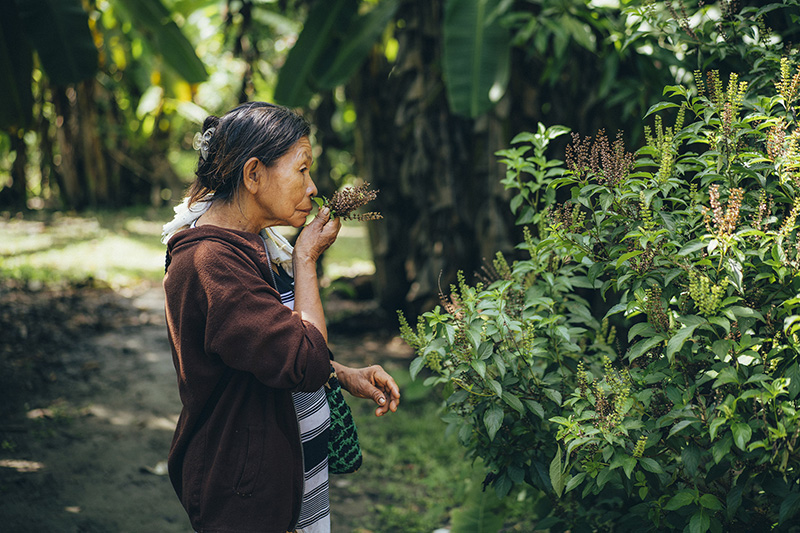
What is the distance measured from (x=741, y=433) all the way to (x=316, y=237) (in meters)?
1.13

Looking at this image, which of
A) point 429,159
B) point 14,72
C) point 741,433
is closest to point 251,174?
point 741,433

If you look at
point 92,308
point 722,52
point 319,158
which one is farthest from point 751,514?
point 92,308

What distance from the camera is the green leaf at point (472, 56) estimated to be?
156 inches

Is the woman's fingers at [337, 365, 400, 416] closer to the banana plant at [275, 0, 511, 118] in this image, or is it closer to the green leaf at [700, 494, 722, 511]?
the green leaf at [700, 494, 722, 511]

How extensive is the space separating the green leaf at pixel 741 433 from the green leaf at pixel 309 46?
12.5 feet

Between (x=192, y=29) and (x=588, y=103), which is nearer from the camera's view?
(x=588, y=103)

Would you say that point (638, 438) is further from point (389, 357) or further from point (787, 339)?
point (389, 357)

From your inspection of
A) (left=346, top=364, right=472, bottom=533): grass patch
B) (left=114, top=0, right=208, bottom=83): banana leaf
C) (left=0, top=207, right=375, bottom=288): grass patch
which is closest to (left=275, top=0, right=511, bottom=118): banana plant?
(left=114, top=0, right=208, bottom=83): banana leaf

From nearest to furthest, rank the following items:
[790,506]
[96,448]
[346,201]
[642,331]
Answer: [790,506]
[642,331]
[346,201]
[96,448]

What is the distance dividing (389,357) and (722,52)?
403 cm

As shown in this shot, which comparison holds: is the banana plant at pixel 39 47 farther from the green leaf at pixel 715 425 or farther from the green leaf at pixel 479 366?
the green leaf at pixel 715 425

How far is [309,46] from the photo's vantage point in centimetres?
472

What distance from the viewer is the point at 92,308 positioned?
6270 millimetres

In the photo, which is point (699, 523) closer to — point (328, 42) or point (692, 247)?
point (692, 247)
